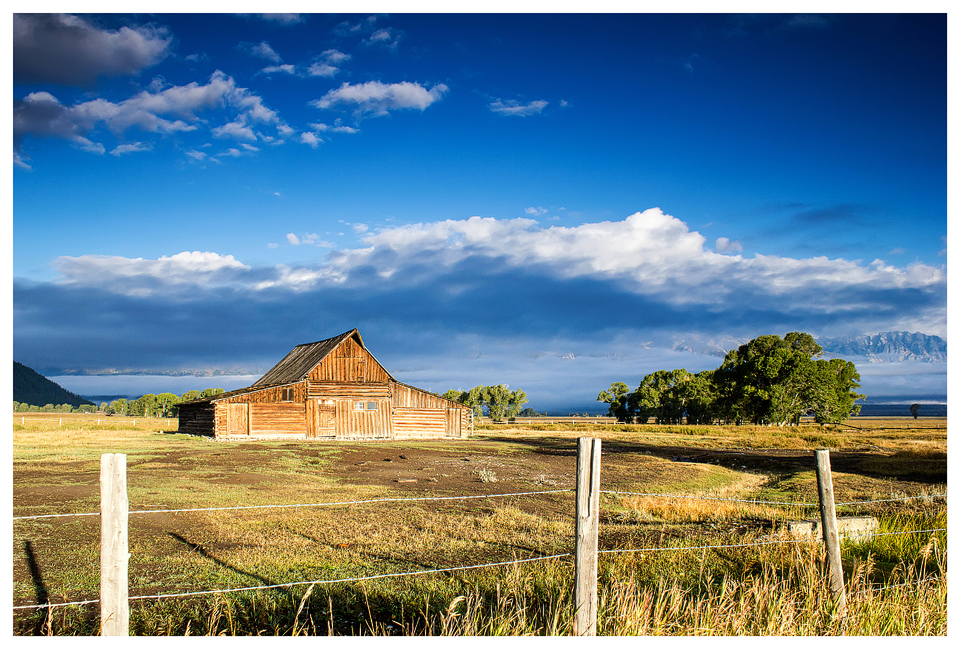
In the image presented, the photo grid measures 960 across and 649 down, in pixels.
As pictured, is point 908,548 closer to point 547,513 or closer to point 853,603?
point 853,603

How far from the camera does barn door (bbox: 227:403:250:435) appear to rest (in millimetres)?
38812

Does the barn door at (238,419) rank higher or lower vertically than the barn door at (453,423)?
higher

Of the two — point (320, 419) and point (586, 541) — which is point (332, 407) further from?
point (586, 541)

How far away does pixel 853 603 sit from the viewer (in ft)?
19.4

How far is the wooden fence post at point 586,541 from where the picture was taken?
5.09 metres

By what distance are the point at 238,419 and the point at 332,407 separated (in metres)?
6.36

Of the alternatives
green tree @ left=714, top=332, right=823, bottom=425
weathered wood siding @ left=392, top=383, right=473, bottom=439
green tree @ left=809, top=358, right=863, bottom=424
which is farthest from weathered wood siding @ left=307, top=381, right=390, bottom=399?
green tree @ left=809, top=358, right=863, bottom=424

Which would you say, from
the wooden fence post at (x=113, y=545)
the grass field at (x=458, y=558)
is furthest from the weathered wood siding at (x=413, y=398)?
the wooden fence post at (x=113, y=545)

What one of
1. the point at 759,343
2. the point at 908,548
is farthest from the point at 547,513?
the point at 759,343

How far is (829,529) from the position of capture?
662cm

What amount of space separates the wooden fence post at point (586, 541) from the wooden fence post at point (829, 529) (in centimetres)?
275

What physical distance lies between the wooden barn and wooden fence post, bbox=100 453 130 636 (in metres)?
37.0

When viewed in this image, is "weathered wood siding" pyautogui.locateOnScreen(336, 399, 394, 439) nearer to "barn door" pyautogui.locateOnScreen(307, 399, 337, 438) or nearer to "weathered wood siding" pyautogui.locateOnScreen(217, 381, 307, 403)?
"barn door" pyautogui.locateOnScreen(307, 399, 337, 438)

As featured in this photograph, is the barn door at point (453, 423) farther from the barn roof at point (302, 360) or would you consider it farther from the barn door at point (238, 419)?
the barn door at point (238, 419)
